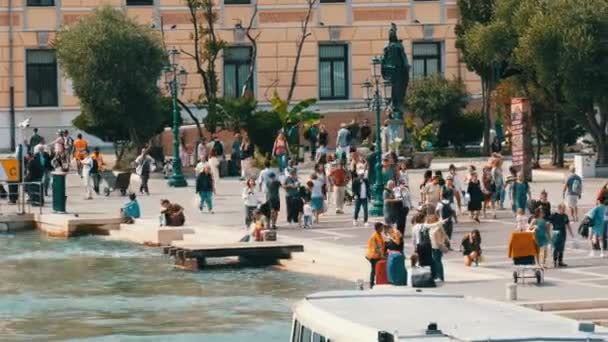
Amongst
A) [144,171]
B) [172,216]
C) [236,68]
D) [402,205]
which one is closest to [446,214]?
[402,205]

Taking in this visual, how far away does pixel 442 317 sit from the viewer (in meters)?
A: 13.3

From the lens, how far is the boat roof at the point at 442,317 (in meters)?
12.4

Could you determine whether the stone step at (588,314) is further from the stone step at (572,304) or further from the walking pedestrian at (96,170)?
the walking pedestrian at (96,170)

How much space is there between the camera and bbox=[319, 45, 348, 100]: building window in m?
65.4

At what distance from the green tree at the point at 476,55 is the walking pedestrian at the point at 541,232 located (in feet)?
85.8

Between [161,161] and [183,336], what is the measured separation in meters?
27.6

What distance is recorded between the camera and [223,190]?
4966cm

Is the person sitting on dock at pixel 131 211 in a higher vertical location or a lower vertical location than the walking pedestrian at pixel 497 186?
lower

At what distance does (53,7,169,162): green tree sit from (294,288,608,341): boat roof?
1591 inches

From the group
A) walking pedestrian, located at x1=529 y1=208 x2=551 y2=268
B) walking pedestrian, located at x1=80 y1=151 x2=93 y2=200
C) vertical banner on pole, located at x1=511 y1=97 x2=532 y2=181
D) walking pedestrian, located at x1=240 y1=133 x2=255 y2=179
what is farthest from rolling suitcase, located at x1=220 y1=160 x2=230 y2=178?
walking pedestrian, located at x1=529 y1=208 x2=551 y2=268

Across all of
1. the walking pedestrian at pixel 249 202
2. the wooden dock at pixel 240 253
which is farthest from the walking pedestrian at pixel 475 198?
the wooden dock at pixel 240 253

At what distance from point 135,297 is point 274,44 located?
1296 inches

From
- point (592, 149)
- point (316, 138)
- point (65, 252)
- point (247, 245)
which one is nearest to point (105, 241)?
point (65, 252)

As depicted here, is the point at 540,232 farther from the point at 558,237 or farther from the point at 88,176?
Answer: the point at 88,176
